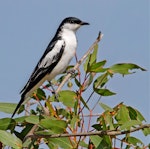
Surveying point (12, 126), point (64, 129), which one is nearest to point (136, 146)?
point (64, 129)

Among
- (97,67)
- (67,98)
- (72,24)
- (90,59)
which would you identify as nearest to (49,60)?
(72,24)

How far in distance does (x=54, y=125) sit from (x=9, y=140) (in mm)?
347

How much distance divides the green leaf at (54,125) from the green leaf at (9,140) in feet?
0.79

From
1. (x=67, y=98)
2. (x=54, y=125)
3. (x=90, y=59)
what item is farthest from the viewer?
(x=90, y=59)

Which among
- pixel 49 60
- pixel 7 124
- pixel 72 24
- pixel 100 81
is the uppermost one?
pixel 100 81

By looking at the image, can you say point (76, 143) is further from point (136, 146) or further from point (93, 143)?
point (136, 146)

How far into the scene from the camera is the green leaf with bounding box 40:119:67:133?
2725 millimetres

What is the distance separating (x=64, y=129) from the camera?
8.98 feet

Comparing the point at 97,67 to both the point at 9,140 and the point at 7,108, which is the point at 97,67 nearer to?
the point at 7,108

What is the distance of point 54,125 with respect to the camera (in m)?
2.73

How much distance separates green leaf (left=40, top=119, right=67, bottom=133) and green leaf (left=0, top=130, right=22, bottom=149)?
24 cm

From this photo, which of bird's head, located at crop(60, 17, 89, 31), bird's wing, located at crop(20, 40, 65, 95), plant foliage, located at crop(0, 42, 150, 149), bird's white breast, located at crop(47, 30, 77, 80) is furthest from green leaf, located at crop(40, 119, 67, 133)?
bird's head, located at crop(60, 17, 89, 31)

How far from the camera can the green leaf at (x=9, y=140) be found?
287cm

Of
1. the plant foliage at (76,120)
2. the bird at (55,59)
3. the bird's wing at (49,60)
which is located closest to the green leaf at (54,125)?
the plant foliage at (76,120)
